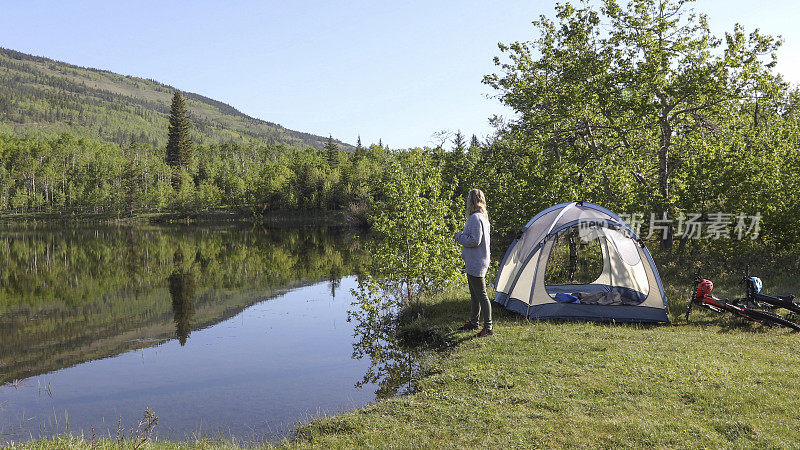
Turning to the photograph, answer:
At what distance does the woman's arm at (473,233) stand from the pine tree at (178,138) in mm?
107131

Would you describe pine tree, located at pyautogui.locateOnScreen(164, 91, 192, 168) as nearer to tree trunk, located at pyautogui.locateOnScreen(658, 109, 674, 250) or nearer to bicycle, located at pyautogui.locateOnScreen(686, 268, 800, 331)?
tree trunk, located at pyautogui.locateOnScreen(658, 109, 674, 250)

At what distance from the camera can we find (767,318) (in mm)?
9883

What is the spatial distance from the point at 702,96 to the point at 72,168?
123283mm

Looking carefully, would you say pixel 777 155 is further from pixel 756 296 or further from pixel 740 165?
pixel 756 296

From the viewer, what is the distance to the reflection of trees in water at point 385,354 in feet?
32.7

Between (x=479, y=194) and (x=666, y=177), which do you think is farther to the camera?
(x=666, y=177)

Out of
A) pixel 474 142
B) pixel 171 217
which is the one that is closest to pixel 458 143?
pixel 474 142

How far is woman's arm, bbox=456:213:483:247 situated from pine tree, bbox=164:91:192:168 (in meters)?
107

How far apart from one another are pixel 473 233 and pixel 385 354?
430cm

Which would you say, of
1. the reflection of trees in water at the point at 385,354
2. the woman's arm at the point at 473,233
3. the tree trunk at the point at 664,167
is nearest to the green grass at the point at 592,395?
the reflection of trees in water at the point at 385,354

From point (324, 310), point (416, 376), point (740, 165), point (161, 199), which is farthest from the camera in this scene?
point (161, 199)

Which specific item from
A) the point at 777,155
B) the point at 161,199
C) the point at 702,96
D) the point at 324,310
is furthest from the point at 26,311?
the point at 161,199

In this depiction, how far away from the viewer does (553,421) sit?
6.21 metres

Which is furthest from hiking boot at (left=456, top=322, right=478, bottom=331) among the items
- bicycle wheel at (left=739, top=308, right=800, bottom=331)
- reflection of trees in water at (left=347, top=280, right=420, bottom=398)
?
bicycle wheel at (left=739, top=308, right=800, bottom=331)
